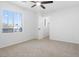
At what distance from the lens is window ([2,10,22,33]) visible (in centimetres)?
496

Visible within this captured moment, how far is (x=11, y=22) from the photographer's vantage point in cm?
539

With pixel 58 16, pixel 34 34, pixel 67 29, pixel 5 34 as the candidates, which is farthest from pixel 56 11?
pixel 5 34

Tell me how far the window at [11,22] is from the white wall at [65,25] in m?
2.78

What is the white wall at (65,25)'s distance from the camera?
586 cm

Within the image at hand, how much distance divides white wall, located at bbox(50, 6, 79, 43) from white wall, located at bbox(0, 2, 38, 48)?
1.59m

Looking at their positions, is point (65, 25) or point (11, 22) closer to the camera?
point (11, 22)

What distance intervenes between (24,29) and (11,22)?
4.21ft

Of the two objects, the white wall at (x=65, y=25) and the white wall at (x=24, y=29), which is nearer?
the white wall at (x=24, y=29)

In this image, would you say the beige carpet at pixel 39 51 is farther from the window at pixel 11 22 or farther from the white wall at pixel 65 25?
the white wall at pixel 65 25

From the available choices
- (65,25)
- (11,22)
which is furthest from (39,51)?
(65,25)

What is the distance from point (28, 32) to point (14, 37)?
5.27 ft

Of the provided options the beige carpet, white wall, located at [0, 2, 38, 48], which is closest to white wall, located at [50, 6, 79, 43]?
the beige carpet

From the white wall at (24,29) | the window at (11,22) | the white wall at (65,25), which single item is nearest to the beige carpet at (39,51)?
the white wall at (24,29)

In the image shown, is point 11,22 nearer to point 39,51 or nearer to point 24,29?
point 24,29
